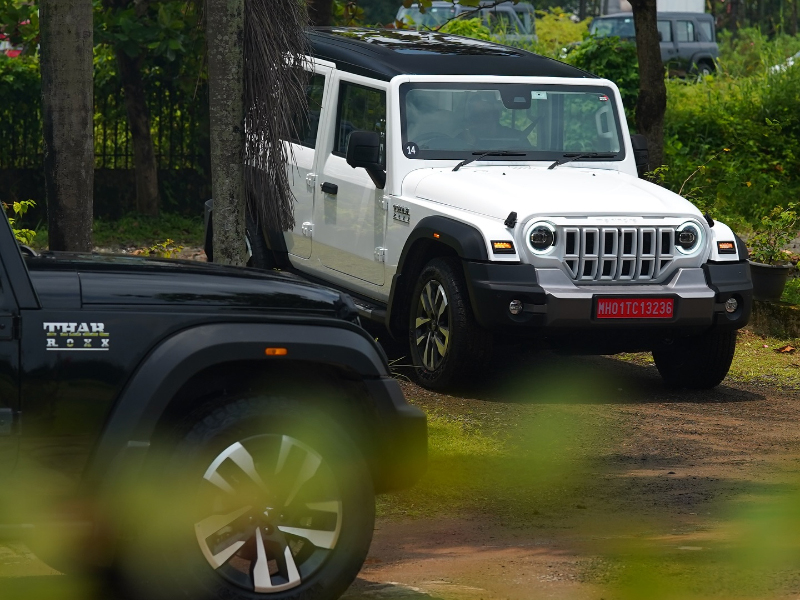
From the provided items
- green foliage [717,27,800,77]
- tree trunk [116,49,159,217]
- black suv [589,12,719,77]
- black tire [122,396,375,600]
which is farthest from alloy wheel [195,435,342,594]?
black suv [589,12,719,77]

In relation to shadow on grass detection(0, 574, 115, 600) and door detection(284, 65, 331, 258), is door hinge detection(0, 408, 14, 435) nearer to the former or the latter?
shadow on grass detection(0, 574, 115, 600)

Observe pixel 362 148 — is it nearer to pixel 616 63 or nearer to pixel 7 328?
pixel 7 328

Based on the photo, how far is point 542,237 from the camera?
27.5ft

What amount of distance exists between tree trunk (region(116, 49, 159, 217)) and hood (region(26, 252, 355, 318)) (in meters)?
11.7

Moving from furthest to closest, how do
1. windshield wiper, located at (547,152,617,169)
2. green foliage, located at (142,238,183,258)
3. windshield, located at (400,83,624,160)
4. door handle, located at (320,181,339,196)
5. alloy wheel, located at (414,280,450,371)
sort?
door handle, located at (320,181,339,196), green foliage, located at (142,238,183,258), windshield wiper, located at (547,152,617,169), windshield, located at (400,83,624,160), alloy wheel, located at (414,280,450,371)

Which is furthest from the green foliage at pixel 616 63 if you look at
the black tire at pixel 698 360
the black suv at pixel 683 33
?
the black suv at pixel 683 33

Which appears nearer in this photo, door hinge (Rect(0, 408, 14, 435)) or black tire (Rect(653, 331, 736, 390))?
door hinge (Rect(0, 408, 14, 435))

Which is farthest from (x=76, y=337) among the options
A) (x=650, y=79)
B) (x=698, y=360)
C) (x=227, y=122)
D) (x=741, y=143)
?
(x=741, y=143)

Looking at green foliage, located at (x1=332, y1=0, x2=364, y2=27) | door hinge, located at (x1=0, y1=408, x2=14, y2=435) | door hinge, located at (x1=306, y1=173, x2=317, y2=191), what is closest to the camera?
door hinge, located at (x1=0, y1=408, x2=14, y2=435)

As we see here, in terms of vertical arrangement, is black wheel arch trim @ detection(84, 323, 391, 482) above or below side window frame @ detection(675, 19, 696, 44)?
below

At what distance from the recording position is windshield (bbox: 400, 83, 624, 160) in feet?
31.1

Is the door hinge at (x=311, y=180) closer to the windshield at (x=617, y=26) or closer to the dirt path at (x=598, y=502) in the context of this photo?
the dirt path at (x=598, y=502)

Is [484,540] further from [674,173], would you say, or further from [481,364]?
[674,173]

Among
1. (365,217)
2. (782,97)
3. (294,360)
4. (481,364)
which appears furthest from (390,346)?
(782,97)
